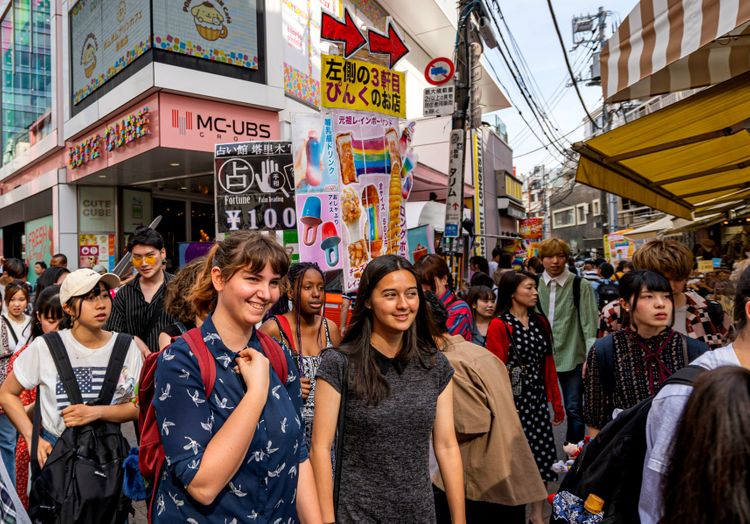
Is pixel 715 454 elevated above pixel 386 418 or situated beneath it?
elevated above

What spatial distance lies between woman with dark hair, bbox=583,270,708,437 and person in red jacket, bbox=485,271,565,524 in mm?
922

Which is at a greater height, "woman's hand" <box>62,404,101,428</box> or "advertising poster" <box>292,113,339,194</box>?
"advertising poster" <box>292,113,339,194</box>

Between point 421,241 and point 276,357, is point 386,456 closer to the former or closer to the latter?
point 276,357

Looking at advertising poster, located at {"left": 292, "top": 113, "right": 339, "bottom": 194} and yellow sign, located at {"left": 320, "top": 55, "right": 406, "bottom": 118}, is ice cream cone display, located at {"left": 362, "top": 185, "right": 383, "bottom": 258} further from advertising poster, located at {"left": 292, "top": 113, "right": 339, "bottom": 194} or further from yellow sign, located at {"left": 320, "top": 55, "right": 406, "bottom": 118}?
yellow sign, located at {"left": 320, "top": 55, "right": 406, "bottom": 118}

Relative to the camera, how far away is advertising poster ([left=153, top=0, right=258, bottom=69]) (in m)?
9.89

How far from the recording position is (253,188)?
726 centimetres

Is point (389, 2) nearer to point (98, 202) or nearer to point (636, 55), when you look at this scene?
point (98, 202)

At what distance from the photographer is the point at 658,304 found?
8.73ft

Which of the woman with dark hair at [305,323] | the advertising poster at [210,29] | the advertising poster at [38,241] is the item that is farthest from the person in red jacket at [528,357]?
the advertising poster at [38,241]

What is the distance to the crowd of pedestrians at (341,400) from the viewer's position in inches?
59.7

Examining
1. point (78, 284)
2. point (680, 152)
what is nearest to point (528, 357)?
point (78, 284)

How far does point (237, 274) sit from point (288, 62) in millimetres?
10803

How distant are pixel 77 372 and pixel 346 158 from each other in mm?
3421

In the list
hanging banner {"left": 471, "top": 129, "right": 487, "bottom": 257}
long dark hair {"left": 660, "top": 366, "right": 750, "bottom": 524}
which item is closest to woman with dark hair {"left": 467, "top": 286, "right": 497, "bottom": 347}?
long dark hair {"left": 660, "top": 366, "right": 750, "bottom": 524}
